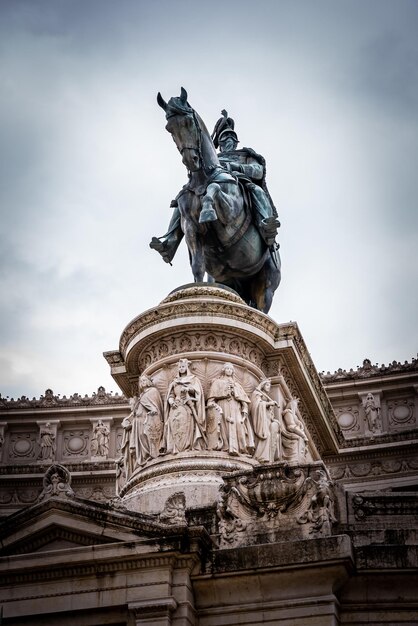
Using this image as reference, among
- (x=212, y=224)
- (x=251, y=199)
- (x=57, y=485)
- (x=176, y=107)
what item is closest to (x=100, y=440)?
(x=251, y=199)

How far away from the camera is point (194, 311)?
21.6 meters

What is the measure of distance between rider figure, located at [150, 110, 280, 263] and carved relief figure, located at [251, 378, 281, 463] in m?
5.10

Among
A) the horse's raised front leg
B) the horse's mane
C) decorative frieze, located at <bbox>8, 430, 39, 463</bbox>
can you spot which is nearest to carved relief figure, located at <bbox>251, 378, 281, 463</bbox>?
the horse's raised front leg

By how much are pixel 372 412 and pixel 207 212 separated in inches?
979

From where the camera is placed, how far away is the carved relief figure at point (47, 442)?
159 ft

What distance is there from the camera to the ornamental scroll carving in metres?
16.7

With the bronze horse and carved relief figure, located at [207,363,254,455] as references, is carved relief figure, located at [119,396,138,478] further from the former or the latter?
the bronze horse

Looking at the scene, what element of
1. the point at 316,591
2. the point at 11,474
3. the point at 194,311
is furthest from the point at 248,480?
the point at 11,474

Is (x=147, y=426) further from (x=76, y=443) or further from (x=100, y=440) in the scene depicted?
(x=76, y=443)

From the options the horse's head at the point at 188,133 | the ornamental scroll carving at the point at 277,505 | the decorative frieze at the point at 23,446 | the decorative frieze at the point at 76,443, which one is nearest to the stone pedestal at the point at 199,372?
the ornamental scroll carving at the point at 277,505

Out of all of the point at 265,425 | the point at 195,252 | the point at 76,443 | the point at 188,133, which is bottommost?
the point at 265,425

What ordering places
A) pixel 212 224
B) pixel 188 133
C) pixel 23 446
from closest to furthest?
pixel 188 133 → pixel 212 224 → pixel 23 446

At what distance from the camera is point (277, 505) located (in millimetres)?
16984

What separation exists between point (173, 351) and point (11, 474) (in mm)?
27448
